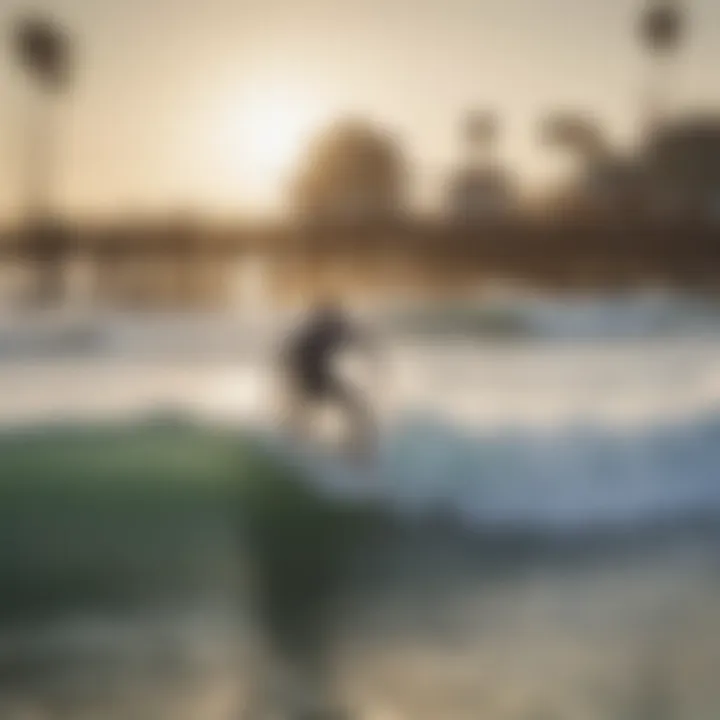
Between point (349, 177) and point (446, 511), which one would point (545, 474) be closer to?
point (446, 511)

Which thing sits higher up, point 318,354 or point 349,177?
point 349,177

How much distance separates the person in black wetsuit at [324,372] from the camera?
40.3 inches

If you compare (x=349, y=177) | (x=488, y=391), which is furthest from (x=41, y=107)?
(x=488, y=391)

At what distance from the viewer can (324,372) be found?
1024mm

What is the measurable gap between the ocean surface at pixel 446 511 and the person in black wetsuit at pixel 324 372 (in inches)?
0.6

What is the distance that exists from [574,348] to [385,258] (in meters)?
0.18

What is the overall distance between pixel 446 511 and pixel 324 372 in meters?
0.16

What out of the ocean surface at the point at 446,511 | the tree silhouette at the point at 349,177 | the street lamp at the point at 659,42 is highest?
the street lamp at the point at 659,42

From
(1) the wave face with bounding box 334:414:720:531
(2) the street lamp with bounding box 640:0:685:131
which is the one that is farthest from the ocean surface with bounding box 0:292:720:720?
(2) the street lamp with bounding box 640:0:685:131

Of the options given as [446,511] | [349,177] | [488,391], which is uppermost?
[349,177]

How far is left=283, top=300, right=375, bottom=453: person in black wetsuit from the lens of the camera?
1023 mm

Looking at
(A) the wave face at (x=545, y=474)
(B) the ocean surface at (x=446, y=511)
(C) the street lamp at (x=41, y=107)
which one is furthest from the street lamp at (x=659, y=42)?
(C) the street lamp at (x=41, y=107)

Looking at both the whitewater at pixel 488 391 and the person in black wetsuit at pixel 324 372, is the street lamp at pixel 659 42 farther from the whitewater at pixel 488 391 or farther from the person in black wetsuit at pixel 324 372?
the person in black wetsuit at pixel 324 372

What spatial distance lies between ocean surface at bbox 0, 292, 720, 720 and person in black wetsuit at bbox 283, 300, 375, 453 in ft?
0.05
